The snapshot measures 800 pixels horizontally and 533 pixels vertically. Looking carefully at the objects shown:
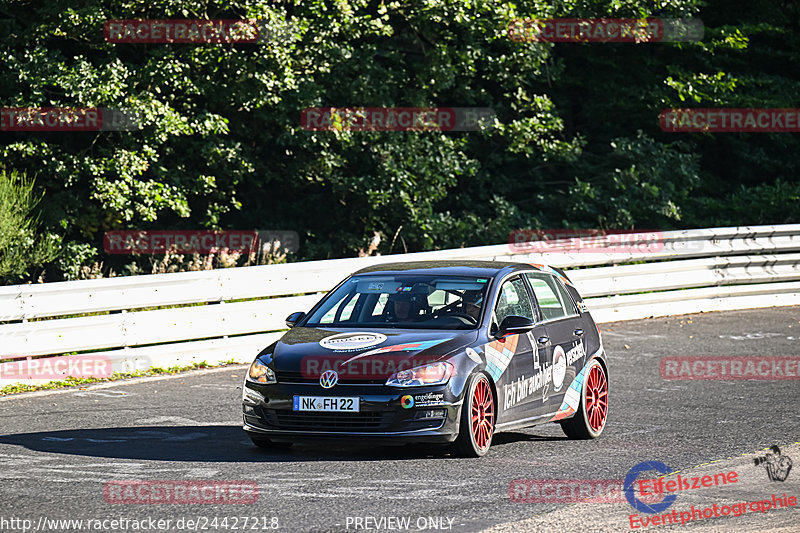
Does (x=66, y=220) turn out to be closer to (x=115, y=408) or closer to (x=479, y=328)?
(x=115, y=408)

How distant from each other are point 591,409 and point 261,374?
9.50 ft

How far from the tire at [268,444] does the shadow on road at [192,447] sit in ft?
0.17

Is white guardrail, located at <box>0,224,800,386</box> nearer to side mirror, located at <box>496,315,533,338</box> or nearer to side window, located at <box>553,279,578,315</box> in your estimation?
side window, located at <box>553,279,578,315</box>

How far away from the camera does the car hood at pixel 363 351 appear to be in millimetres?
9219

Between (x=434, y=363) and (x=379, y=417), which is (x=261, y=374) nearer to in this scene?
(x=379, y=417)

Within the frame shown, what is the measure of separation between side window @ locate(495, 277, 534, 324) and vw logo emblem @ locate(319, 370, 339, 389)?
1.57 m

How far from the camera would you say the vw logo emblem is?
30.1 ft

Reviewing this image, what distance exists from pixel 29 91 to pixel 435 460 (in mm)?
14971

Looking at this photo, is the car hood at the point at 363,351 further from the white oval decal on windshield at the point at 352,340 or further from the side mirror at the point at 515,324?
the side mirror at the point at 515,324

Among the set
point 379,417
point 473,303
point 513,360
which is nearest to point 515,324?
point 513,360

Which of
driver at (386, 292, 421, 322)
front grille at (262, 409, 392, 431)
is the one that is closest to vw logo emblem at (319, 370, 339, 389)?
front grille at (262, 409, 392, 431)

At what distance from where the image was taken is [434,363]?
363 inches

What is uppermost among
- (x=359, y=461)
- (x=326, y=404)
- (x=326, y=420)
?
(x=326, y=404)

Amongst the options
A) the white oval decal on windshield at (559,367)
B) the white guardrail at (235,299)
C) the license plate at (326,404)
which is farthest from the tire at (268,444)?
the white guardrail at (235,299)
